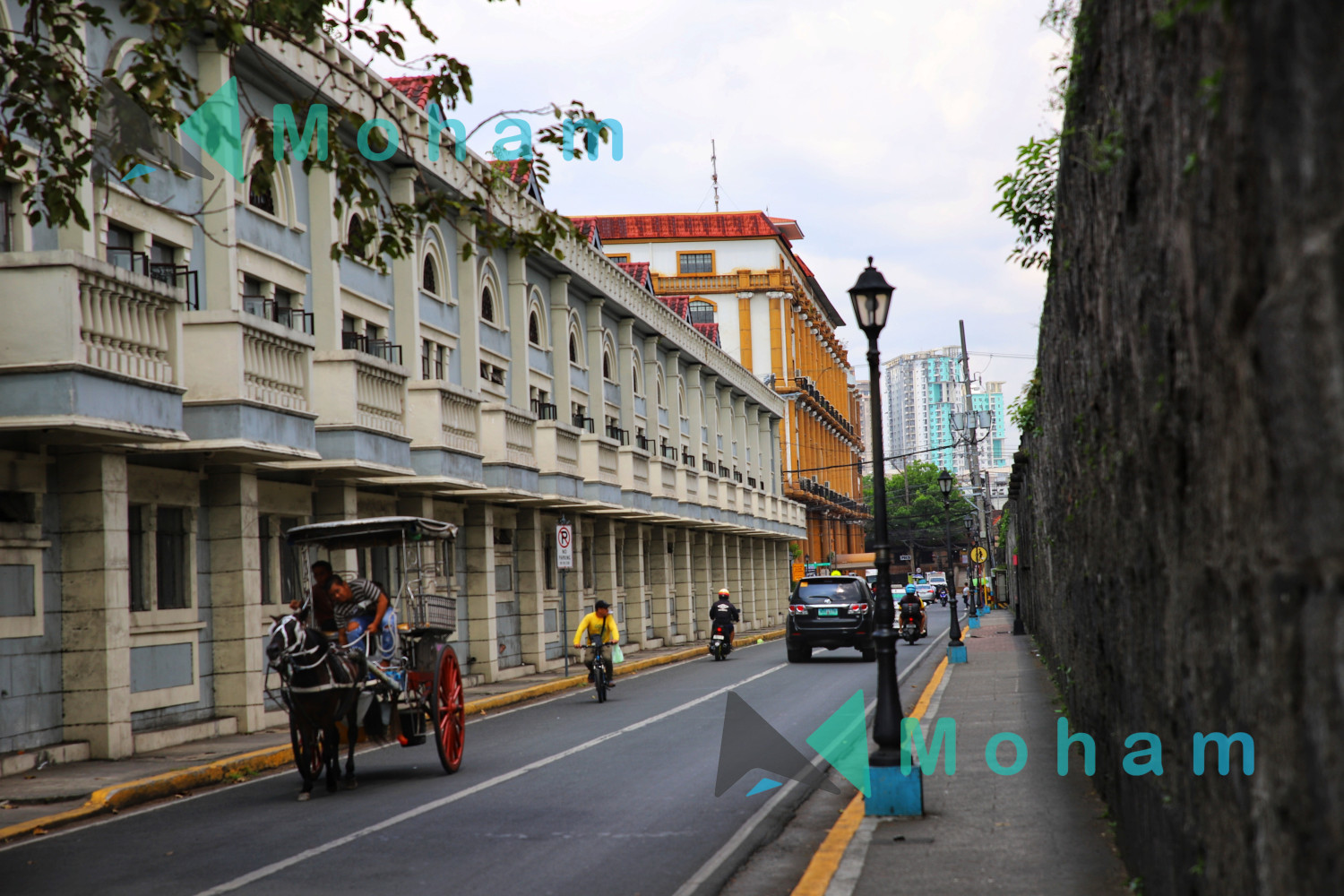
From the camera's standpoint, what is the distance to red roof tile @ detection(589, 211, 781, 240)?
81562mm

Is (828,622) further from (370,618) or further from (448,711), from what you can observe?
(370,618)

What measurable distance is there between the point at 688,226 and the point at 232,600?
66348 millimetres

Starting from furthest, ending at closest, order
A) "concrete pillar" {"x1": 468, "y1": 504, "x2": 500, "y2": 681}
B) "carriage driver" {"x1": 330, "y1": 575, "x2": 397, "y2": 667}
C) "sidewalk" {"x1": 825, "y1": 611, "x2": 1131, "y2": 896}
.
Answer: "concrete pillar" {"x1": 468, "y1": 504, "x2": 500, "y2": 681} → "carriage driver" {"x1": 330, "y1": 575, "x2": 397, "y2": 667} → "sidewalk" {"x1": 825, "y1": 611, "x2": 1131, "y2": 896}

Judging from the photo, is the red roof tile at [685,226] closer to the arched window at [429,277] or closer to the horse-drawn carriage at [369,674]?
the arched window at [429,277]

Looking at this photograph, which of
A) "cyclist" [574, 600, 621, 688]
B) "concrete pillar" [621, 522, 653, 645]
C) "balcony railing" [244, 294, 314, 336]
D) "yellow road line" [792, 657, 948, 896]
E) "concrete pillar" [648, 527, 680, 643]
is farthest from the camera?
"concrete pillar" [648, 527, 680, 643]

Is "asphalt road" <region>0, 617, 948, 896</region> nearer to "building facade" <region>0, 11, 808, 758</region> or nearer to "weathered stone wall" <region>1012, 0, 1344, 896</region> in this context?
"building facade" <region>0, 11, 808, 758</region>

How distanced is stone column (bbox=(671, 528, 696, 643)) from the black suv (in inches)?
559

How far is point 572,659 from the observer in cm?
3528

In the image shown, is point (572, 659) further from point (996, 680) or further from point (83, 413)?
point (83, 413)

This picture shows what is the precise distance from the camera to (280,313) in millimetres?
21953

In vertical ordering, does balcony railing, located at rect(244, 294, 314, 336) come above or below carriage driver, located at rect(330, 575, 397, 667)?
above

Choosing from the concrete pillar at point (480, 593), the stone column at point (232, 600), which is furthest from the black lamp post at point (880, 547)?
the concrete pillar at point (480, 593)

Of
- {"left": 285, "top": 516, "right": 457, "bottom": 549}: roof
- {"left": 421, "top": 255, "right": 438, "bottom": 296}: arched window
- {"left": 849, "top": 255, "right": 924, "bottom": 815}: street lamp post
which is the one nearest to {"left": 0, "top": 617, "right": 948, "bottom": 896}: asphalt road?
{"left": 849, "top": 255, "right": 924, "bottom": 815}: street lamp post

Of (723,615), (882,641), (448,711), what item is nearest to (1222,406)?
(882,641)
